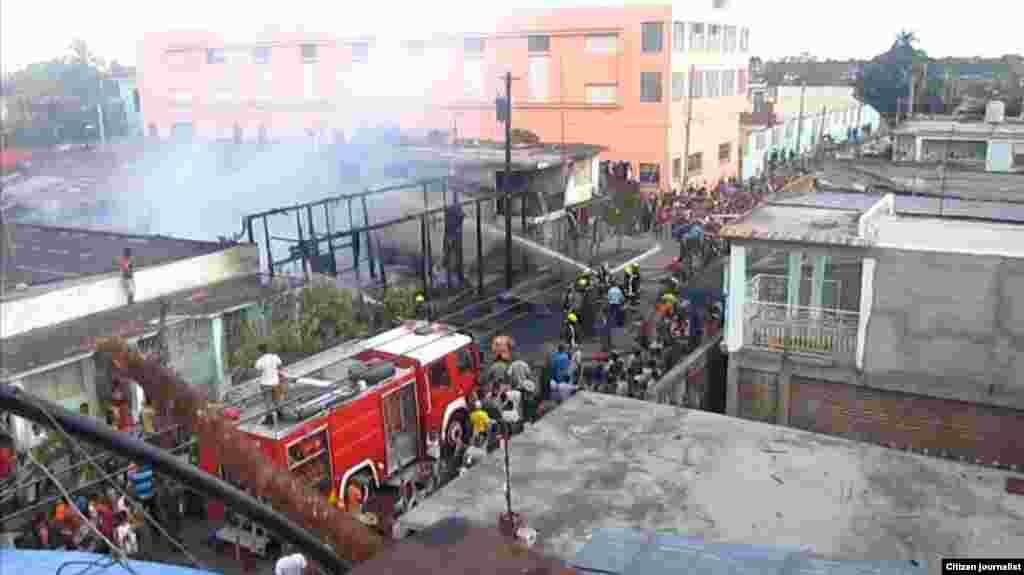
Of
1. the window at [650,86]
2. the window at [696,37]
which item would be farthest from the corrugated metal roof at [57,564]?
the window at [696,37]

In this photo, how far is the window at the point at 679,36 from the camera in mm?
30828

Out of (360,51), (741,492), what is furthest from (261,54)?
(741,492)

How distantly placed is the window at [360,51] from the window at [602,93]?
1010 centimetres

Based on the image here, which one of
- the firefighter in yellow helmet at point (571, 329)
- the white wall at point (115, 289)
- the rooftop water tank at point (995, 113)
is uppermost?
the rooftop water tank at point (995, 113)

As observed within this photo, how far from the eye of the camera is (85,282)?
12.5 meters

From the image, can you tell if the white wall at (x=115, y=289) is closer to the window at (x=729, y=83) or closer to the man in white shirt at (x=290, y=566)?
the man in white shirt at (x=290, y=566)

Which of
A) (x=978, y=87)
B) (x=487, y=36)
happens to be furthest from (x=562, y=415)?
(x=978, y=87)

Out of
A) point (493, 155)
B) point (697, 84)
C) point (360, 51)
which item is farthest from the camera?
point (360, 51)

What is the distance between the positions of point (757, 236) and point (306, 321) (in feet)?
22.5

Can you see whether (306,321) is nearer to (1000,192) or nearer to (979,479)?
(979,479)

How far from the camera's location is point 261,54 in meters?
38.8

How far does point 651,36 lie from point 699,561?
2940 centimetres

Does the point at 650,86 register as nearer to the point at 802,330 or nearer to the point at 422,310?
the point at 422,310

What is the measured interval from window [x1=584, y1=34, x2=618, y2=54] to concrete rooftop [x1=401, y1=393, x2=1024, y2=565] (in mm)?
25904
